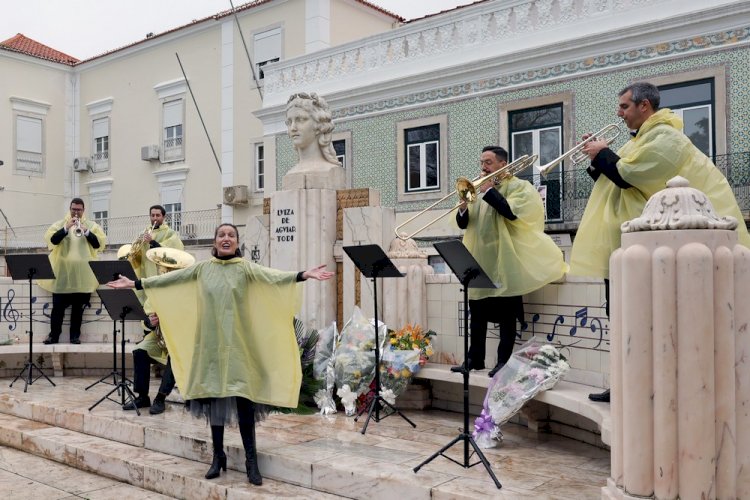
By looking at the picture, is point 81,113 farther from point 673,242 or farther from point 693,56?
point 673,242

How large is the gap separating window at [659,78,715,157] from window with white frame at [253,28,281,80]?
36.8 ft

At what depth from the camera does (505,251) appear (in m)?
6.31

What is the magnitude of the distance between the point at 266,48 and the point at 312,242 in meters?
14.4

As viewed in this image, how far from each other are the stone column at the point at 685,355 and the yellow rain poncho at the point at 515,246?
264cm

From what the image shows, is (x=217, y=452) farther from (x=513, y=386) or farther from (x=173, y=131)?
(x=173, y=131)

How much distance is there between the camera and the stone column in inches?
132

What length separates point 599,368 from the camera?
5730mm

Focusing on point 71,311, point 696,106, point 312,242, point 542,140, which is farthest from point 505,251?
point 542,140

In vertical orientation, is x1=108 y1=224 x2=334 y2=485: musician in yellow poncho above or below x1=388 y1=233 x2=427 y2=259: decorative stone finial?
below

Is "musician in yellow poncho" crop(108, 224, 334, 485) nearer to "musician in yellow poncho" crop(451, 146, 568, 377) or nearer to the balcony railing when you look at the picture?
"musician in yellow poncho" crop(451, 146, 568, 377)

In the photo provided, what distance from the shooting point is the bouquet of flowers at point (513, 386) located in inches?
220

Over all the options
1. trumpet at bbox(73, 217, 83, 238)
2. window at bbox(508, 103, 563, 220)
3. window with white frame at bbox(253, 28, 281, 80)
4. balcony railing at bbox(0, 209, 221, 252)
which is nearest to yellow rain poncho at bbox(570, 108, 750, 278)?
trumpet at bbox(73, 217, 83, 238)

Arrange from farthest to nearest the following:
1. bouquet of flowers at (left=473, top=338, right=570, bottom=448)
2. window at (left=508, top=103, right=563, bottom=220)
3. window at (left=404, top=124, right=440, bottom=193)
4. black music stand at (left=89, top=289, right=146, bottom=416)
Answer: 1. window at (left=404, top=124, right=440, bottom=193)
2. window at (left=508, top=103, right=563, bottom=220)
3. black music stand at (left=89, top=289, right=146, bottom=416)
4. bouquet of flowers at (left=473, top=338, right=570, bottom=448)

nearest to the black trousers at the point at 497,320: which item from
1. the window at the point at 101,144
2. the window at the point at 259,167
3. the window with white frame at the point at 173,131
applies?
the window at the point at 259,167
